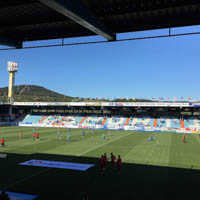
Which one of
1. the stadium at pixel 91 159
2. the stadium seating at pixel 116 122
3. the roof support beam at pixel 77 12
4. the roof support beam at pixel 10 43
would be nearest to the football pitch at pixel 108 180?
the stadium at pixel 91 159

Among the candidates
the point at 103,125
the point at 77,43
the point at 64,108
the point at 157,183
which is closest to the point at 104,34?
the point at 77,43

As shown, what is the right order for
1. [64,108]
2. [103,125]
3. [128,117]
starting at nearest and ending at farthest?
[103,125]
[128,117]
[64,108]

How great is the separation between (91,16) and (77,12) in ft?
2.84

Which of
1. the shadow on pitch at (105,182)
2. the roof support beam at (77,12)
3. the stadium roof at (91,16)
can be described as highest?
the stadium roof at (91,16)

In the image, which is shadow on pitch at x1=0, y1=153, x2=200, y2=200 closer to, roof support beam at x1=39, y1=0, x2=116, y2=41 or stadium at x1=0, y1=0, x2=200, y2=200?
stadium at x1=0, y1=0, x2=200, y2=200

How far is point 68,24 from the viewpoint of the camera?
26.8 feet

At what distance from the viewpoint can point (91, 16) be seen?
6715 millimetres

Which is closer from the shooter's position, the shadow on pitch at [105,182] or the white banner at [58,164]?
the shadow on pitch at [105,182]

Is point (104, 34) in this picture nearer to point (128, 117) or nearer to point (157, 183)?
point (157, 183)

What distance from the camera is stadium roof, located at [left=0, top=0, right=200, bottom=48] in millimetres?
6291

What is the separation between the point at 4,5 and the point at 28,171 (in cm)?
1179

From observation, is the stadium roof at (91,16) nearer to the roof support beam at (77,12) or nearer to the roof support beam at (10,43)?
the roof support beam at (77,12)

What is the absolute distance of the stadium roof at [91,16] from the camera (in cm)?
629

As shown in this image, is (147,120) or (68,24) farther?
(147,120)
